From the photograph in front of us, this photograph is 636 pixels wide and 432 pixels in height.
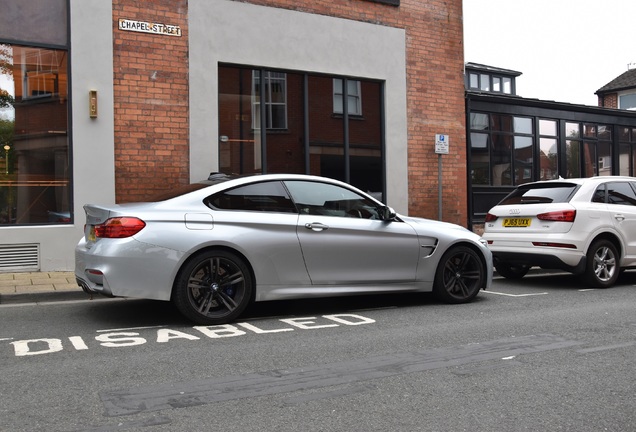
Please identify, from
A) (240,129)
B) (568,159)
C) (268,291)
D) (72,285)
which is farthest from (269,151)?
(568,159)

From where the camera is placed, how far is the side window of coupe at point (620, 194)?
9273 mm

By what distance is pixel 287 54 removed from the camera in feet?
38.2

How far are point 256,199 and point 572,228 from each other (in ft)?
15.6

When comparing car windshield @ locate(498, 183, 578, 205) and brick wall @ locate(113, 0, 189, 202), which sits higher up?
brick wall @ locate(113, 0, 189, 202)

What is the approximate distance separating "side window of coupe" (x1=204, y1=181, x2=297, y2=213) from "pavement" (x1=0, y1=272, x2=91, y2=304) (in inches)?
106

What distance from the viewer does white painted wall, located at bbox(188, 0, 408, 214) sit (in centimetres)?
1080

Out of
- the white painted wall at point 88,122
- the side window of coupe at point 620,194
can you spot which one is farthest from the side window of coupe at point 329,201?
the white painted wall at point 88,122

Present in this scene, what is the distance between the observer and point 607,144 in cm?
1812

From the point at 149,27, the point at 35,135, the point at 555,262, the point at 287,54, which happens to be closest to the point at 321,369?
the point at 555,262

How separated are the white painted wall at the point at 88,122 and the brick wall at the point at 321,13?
0.57ft

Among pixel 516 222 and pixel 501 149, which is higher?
pixel 501 149

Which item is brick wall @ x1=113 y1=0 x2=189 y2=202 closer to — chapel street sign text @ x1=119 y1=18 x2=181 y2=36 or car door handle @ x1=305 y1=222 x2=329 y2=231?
chapel street sign text @ x1=119 y1=18 x2=181 y2=36

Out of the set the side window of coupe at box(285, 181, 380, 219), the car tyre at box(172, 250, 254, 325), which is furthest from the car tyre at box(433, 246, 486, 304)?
the car tyre at box(172, 250, 254, 325)

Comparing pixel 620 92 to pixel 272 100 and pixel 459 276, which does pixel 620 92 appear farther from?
pixel 459 276
